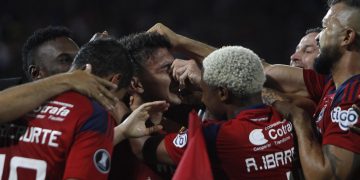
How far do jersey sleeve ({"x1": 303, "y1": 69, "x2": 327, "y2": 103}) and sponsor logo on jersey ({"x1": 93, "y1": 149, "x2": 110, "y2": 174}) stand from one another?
147 centimetres

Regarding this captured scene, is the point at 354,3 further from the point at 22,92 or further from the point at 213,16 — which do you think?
the point at 213,16

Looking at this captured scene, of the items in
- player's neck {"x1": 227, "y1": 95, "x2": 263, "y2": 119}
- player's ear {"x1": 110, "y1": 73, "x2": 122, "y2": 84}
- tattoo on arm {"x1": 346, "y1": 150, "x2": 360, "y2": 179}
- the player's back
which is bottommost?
tattoo on arm {"x1": 346, "y1": 150, "x2": 360, "y2": 179}

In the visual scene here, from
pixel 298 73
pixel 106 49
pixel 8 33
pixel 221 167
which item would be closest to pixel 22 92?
pixel 106 49

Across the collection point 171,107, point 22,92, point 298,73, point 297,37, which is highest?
point 22,92

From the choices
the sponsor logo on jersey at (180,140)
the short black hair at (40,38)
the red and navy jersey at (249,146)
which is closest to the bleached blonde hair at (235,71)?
the red and navy jersey at (249,146)

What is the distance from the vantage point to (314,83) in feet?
12.6

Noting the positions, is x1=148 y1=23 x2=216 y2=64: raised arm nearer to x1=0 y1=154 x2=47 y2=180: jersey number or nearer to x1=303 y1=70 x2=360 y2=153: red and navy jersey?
x1=303 y1=70 x2=360 y2=153: red and navy jersey

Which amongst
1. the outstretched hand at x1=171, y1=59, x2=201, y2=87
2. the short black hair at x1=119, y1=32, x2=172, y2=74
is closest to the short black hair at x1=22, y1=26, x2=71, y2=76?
the short black hair at x1=119, y1=32, x2=172, y2=74

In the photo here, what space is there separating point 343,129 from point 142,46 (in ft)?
3.97

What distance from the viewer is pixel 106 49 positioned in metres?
3.05

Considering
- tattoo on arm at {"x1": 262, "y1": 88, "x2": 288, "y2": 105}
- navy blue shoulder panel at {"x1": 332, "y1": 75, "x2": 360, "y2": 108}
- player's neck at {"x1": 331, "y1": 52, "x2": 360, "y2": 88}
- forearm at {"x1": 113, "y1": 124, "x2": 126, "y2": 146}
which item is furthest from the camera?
tattoo on arm at {"x1": 262, "y1": 88, "x2": 288, "y2": 105}

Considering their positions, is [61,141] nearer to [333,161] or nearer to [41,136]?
[41,136]

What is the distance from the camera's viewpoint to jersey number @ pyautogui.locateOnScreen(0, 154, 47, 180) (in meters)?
2.75

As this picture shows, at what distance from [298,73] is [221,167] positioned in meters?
0.83
